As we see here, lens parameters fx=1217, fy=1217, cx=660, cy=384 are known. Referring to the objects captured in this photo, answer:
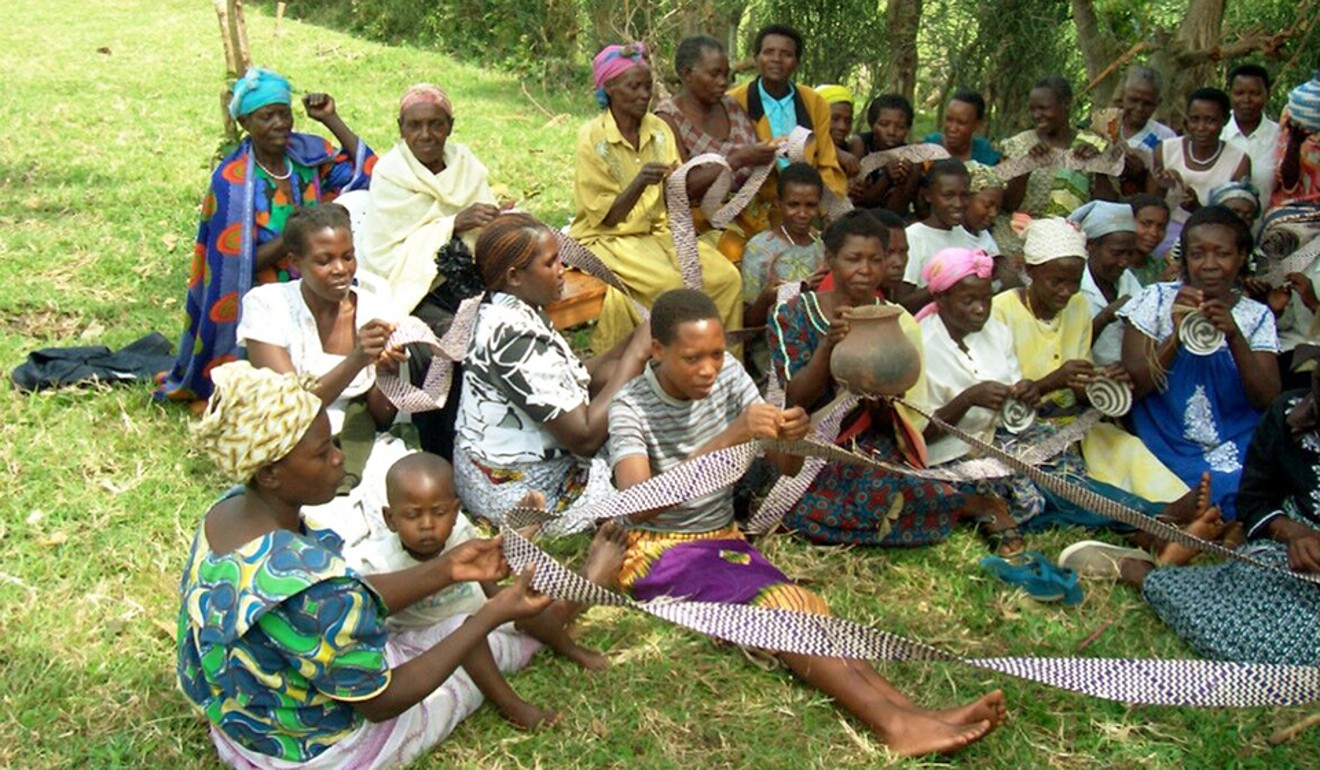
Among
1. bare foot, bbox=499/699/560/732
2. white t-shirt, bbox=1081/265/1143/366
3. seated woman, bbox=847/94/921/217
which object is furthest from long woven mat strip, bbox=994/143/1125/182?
bare foot, bbox=499/699/560/732

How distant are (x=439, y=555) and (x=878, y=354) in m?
1.52

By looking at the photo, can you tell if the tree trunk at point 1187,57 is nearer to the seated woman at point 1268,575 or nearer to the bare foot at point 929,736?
the seated woman at point 1268,575

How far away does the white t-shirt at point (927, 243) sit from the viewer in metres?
5.66

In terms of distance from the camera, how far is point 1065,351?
4910mm

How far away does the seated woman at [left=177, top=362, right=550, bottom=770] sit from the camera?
266 centimetres

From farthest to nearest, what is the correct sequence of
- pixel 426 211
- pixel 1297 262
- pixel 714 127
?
pixel 714 127 → pixel 426 211 → pixel 1297 262

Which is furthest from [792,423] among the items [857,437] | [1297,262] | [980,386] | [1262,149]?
[1262,149]

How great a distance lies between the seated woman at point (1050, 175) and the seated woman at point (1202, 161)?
0.33 metres

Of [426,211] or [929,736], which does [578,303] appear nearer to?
[426,211]

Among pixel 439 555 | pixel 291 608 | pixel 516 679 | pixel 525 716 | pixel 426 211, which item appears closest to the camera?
pixel 291 608

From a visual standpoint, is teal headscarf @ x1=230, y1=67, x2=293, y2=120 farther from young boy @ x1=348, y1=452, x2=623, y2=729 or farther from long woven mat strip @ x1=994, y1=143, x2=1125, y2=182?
long woven mat strip @ x1=994, y1=143, x2=1125, y2=182

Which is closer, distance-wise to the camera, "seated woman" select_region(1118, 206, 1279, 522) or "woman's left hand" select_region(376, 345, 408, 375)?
"woman's left hand" select_region(376, 345, 408, 375)

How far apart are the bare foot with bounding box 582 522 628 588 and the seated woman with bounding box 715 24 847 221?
3.34 m

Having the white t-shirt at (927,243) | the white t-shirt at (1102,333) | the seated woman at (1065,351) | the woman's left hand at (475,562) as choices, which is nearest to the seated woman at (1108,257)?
the white t-shirt at (1102,333)
